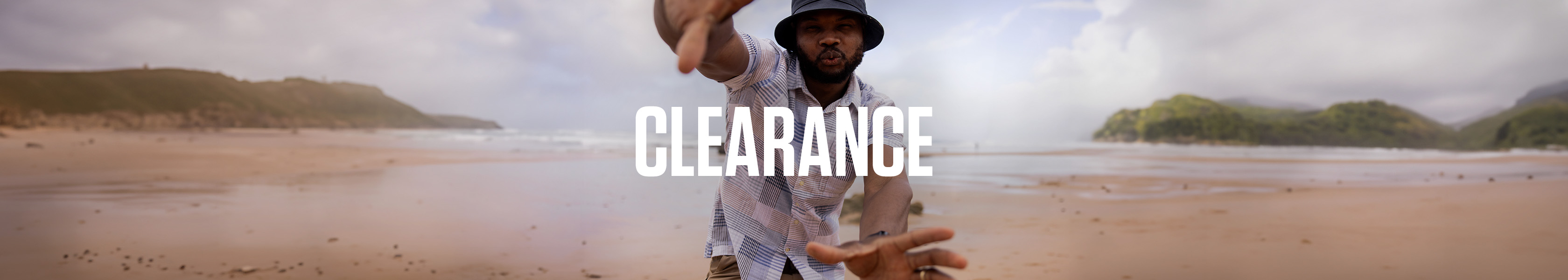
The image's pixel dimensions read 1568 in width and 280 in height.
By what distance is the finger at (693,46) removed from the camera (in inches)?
37.1

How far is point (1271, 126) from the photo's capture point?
36.4 metres

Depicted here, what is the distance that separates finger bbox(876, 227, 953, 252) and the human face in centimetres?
47

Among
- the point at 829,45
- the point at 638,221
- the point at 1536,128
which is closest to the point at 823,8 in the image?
the point at 829,45

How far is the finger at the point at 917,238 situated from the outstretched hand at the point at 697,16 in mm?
507

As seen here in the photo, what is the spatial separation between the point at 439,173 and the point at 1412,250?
1466 cm

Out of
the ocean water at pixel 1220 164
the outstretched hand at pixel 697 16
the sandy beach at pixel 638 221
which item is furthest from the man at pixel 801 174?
the ocean water at pixel 1220 164

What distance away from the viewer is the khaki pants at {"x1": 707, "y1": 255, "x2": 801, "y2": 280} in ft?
5.81

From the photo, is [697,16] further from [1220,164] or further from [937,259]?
[1220,164]

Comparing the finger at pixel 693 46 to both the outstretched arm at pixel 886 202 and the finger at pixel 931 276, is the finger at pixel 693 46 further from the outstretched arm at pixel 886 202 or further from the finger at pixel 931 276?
the outstretched arm at pixel 886 202

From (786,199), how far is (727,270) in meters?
0.24

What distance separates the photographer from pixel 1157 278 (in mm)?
5320

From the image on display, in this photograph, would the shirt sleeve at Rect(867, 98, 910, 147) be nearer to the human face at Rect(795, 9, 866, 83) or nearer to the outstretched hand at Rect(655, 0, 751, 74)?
the human face at Rect(795, 9, 866, 83)

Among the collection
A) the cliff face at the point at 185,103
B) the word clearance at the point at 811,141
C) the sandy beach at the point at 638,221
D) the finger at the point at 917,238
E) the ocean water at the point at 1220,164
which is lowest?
the sandy beach at the point at 638,221

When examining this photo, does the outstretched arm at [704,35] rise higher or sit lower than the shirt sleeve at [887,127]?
higher
